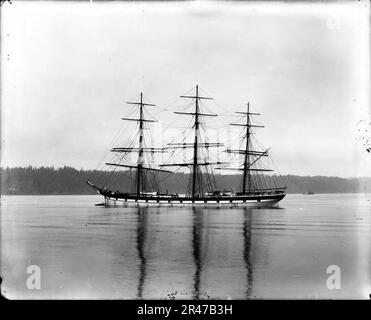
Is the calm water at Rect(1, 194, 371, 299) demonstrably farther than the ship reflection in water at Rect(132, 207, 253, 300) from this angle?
Yes

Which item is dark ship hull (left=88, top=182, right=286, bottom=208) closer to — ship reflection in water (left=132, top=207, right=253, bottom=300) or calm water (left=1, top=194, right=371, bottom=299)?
ship reflection in water (left=132, top=207, right=253, bottom=300)

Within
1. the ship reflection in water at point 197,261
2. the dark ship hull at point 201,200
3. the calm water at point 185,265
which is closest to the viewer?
the ship reflection in water at point 197,261

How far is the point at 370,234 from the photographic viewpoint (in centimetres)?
3812

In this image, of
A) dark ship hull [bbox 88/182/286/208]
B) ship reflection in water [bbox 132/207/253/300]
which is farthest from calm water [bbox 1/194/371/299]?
dark ship hull [bbox 88/182/286/208]

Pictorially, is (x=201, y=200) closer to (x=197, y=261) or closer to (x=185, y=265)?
(x=197, y=261)

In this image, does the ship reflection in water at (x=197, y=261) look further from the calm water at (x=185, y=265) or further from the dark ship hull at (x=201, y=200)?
the dark ship hull at (x=201, y=200)

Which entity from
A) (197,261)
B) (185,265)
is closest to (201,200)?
(197,261)

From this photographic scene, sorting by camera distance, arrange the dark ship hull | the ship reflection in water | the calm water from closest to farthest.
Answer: the ship reflection in water, the calm water, the dark ship hull

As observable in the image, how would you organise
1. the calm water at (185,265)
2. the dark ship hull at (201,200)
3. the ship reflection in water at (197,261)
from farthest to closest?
1. the dark ship hull at (201,200)
2. the calm water at (185,265)
3. the ship reflection in water at (197,261)

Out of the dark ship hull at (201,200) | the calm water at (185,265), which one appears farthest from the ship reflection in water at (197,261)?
Result: the dark ship hull at (201,200)
